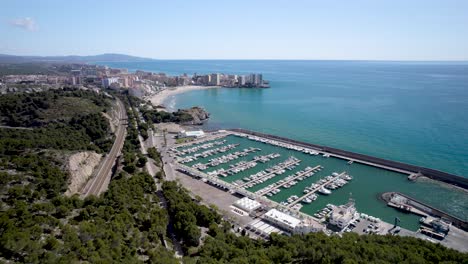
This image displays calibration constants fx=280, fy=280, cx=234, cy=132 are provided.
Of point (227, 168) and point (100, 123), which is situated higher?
point (100, 123)

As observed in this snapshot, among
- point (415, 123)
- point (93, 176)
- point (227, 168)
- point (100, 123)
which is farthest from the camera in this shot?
point (415, 123)

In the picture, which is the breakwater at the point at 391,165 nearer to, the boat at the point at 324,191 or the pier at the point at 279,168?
the pier at the point at 279,168

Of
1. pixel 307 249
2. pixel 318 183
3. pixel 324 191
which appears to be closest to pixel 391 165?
pixel 318 183

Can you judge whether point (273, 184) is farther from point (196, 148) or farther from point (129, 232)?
point (129, 232)

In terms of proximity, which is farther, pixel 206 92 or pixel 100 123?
pixel 206 92

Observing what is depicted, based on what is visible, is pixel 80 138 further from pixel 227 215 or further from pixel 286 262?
pixel 286 262

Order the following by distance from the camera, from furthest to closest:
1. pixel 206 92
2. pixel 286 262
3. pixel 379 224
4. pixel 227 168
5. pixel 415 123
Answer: pixel 206 92 < pixel 415 123 < pixel 227 168 < pixel 379 224 < pixel 286 262

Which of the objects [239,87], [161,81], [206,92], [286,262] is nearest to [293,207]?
[286,262]
